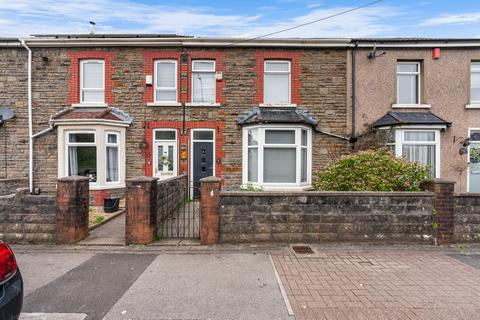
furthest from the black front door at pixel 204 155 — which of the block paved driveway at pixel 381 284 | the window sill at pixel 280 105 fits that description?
the block paved driveway at pixel 381 284

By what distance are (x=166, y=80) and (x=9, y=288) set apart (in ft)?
32.2

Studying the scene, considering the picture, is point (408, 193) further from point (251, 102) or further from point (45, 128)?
point (45, 128)

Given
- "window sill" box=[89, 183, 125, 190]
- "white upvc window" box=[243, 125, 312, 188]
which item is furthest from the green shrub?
"window sill" box=[89, 183, 125, 190]

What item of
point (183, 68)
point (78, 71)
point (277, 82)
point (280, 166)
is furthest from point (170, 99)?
point (280, 166)

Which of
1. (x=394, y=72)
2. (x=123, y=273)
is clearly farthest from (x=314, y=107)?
(x=123, y=273)

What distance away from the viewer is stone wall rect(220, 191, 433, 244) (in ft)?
18.7

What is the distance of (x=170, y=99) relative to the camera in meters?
11.2

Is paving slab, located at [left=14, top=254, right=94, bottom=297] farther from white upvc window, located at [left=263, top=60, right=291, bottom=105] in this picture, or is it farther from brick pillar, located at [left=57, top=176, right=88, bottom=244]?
white upvc window, located at [left=263, top=60, right=291, bottom=105]

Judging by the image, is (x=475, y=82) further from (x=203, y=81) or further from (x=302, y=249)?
(x=302, y=249)

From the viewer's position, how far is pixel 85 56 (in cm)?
1091

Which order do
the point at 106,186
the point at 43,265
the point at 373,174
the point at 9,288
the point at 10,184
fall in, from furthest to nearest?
1. the point at 106,186
2. the point at 10,184
3. the point at 373,174
4. the point at 43,265
5. the point at 9,288

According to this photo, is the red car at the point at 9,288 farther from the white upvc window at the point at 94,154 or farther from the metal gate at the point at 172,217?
the white upvc window at the point at 94,154

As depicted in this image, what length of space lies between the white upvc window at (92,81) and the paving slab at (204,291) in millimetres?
8741

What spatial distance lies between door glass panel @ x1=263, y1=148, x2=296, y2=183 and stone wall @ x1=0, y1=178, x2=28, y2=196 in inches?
376
